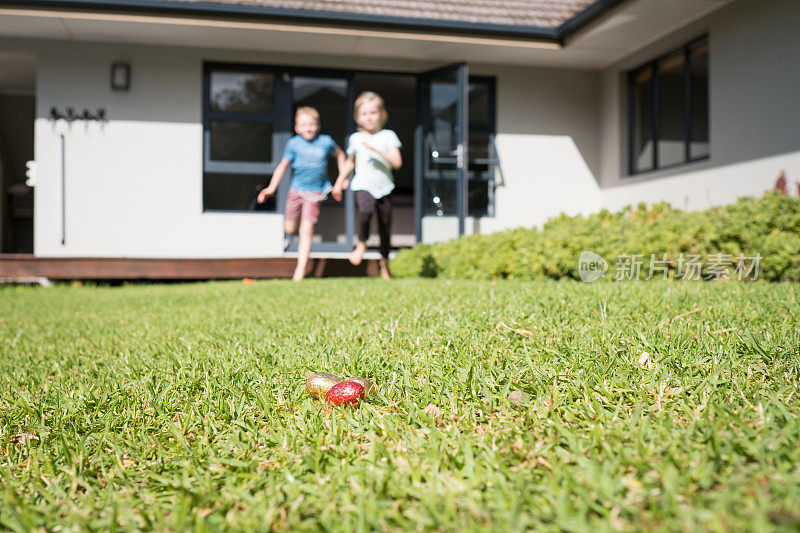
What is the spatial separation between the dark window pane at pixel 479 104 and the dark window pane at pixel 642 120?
2.23 metres

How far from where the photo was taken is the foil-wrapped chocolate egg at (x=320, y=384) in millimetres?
1867

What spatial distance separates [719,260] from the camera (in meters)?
4.84

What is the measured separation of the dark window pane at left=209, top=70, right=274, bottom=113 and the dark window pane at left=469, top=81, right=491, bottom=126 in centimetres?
315

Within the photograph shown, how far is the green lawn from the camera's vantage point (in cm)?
107

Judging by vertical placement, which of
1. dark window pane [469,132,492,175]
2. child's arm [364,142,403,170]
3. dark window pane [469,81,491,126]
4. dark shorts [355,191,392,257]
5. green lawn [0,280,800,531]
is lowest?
green lawn [0,280,800,531]

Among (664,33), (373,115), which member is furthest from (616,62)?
(373,115)

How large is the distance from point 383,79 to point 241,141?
9.18 feet

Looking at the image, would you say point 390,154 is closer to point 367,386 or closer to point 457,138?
point 457,138

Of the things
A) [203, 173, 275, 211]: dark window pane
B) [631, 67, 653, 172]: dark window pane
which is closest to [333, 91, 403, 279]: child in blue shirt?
[203, 173, 275, 211]: dark window pane

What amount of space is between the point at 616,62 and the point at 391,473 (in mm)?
10061

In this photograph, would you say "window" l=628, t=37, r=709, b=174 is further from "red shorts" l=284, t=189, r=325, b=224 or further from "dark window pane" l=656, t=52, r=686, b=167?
"red shorts" l=284, t=189, r=325, b=224

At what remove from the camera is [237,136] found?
397 inches

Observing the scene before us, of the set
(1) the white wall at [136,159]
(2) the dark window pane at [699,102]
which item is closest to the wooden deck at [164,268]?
(1) the white wall at [136,159]

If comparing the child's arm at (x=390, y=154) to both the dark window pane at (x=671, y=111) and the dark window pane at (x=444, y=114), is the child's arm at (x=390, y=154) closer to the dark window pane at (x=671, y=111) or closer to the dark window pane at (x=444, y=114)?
the dark window pane at (x=444, y=114)
